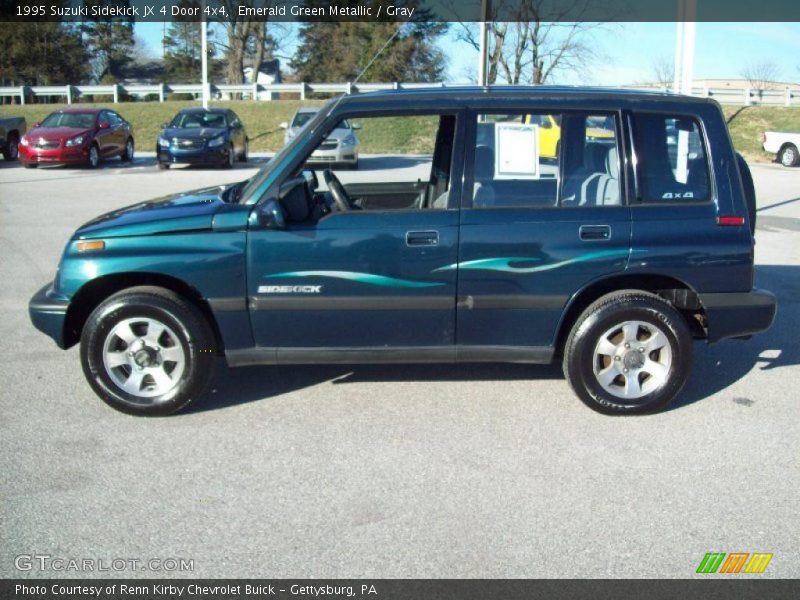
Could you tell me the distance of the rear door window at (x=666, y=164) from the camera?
4863 millimetres

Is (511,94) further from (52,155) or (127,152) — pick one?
(127,152)

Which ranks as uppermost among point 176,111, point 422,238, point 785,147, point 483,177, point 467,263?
point 176,111

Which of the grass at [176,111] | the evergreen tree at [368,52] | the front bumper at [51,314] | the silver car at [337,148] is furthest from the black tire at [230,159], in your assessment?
the evergreen tree at [368,52]

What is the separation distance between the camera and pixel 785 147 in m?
26.0

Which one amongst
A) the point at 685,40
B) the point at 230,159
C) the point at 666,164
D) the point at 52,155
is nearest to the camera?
the point at 666,164

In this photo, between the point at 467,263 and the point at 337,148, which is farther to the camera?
the point at 337,148

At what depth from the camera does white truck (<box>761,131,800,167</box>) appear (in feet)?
84.3

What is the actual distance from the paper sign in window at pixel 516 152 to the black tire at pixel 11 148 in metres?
21.8

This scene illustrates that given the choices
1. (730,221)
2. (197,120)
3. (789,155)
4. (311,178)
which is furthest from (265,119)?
(730,221)

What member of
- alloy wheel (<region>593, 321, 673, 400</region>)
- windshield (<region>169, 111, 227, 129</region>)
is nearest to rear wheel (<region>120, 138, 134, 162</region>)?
windshield (<region>169, 111, 227, 129</region>)

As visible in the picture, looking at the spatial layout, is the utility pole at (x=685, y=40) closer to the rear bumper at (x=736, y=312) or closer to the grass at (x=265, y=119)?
the rear bumper at (x=736, y=312)

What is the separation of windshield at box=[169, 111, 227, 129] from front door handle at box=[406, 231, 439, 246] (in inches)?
721

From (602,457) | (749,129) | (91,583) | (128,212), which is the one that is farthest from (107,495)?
(749,129)

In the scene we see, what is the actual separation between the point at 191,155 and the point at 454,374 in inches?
668
